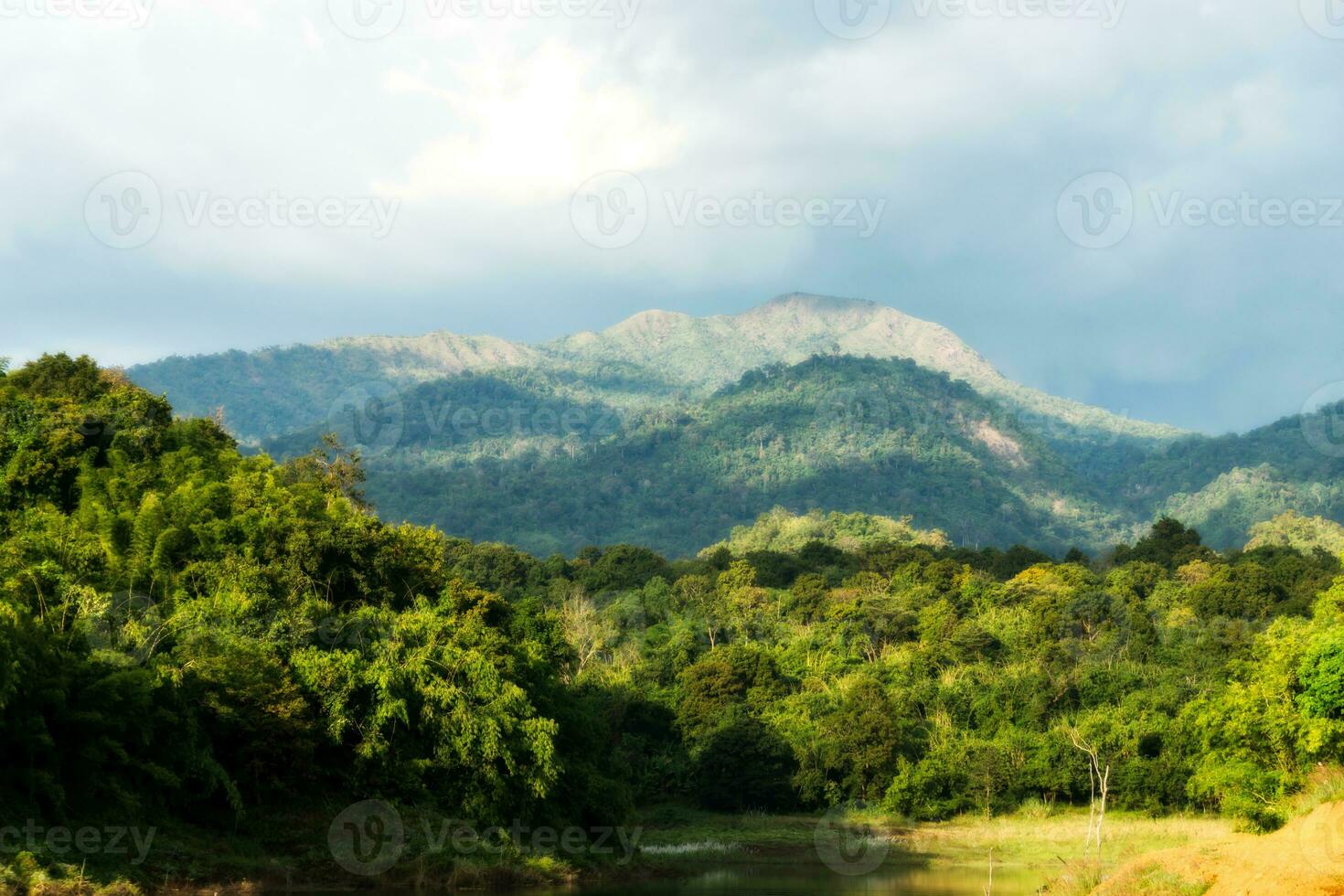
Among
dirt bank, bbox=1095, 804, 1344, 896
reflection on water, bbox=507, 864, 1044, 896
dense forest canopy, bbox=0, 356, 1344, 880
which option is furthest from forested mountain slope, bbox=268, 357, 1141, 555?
dirt bank, bbox=1095, 804, 1344, 896

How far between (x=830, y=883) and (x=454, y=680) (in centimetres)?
1157

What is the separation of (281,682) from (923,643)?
154 feet

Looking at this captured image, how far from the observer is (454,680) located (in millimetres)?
34781

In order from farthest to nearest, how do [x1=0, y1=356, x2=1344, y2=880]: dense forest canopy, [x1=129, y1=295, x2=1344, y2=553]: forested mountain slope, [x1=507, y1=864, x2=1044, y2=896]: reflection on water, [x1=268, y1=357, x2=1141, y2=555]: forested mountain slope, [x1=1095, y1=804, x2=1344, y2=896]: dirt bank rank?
[x1=268, y1=357, x2=1141, y2=555]: forested mountain slope → [x1=129, y1=295, x2=1344, y2=553]: forested mountain slope → [x1=507, y1=864, x2=1044, y2=896]: reflection on water → [x1=0, y1=356, x2=1344, y2=880]: dense forest canopy → [x1=1095, y1=804, x2=1344, y2=896]: dirt bank

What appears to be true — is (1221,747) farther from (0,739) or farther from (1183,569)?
(1183,569)

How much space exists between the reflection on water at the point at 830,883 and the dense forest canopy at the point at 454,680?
357cm

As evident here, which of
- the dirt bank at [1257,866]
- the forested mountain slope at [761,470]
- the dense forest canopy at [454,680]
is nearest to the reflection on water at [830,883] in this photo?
the dense forest canopy at [454,680]

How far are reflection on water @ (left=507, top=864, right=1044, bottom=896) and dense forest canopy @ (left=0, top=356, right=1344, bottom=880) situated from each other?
3569 millimetres

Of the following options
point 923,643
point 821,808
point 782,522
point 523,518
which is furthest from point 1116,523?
point 821,808

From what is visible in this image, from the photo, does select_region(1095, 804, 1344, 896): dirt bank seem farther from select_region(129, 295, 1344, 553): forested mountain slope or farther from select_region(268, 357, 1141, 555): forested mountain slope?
select_region(129, 295, 1344, 553): forested mountain slope

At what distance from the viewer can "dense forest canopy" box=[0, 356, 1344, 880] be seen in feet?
93.8

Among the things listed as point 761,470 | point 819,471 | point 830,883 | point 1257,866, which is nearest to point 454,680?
point 830,883

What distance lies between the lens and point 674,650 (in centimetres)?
7250

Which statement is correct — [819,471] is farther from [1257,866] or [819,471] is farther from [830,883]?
[1257,866]
